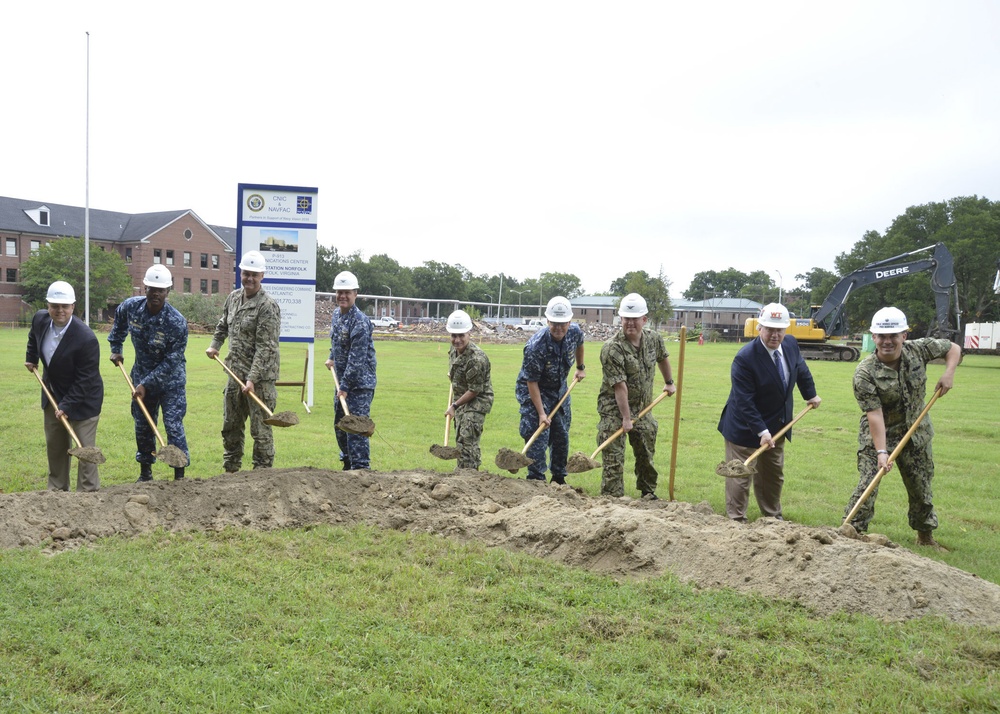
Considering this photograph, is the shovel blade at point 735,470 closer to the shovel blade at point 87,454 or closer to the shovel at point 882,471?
the shovel at point 882,471

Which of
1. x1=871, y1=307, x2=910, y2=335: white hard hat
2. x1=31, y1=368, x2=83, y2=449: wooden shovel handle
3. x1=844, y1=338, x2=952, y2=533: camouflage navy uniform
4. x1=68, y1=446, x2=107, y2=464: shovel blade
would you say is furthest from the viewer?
x1=31, y1=368, x2=83, y2=449: wooden shovel handle

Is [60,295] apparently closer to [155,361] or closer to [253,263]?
[155,361]

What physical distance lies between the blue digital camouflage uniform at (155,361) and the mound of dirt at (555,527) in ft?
3.36

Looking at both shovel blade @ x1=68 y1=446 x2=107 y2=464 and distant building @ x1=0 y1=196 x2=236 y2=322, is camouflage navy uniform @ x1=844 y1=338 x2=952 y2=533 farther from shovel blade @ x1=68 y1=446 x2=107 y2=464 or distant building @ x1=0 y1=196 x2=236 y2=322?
distant building @ x1=0 y1=196 x2=236 y2=322

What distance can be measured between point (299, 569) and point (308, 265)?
798 centimetres

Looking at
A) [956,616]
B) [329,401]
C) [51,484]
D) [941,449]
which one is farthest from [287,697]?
[329,401]

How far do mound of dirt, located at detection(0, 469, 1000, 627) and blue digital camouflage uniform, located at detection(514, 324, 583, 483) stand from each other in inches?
27.4

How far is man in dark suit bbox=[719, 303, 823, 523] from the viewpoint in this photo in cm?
663

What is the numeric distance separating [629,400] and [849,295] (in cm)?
3009

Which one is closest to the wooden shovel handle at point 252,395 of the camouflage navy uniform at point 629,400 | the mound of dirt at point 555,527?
the mound of dirt at point 555,527

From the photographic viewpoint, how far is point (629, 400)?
24.3 ft

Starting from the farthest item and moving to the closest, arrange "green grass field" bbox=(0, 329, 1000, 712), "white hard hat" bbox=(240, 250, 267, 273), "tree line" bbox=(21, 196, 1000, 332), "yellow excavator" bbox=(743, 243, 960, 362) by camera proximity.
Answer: "tree line" bbox=(21, 196, 1000, 332), "yellow excavator" bbox=(743, 243, 960, 362), "white hard hat" bbox=(240, 250, 267, 273), "green grass field" bbox=(0, 329, 1000, 712)

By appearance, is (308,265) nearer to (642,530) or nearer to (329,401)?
(329,401)

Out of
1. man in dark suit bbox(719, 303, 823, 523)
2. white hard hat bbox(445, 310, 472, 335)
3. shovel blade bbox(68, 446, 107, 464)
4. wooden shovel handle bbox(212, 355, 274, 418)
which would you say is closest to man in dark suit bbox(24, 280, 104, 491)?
shovel blade bbox(68, 446, 107, 464)
